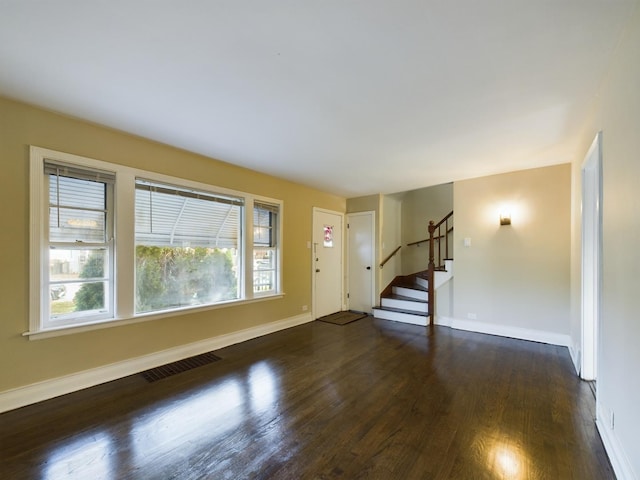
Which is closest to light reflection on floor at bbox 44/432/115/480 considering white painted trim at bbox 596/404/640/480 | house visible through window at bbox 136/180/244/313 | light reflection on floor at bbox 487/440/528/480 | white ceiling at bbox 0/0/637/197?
house visible through window at bbox 136/180/244/313

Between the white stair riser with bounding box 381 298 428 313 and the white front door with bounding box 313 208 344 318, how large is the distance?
3.11ft

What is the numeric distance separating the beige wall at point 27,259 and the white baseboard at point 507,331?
3.24 metres

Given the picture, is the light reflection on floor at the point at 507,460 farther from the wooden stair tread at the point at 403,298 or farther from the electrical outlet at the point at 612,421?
the wooden stair tread at the point at 403,298

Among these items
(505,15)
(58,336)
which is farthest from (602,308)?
(58,336)

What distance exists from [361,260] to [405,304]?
1.21m

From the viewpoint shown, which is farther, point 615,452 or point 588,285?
point 588,285

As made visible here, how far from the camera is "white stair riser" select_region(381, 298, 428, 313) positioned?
511cm

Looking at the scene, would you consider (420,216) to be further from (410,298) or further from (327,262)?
(327,262)

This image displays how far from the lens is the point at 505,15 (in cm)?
144

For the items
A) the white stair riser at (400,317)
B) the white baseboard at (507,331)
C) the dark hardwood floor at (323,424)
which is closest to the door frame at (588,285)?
the dark hardwood floor at (323,424)

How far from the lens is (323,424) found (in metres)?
2.08

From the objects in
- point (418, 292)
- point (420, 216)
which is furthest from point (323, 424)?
point (420, 216)

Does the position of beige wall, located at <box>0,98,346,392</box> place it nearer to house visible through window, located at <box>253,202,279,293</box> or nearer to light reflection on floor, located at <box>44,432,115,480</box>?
house visible through window, located at <box>253,202,279,293</box>

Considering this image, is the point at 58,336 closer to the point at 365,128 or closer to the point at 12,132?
the point at 12,132
